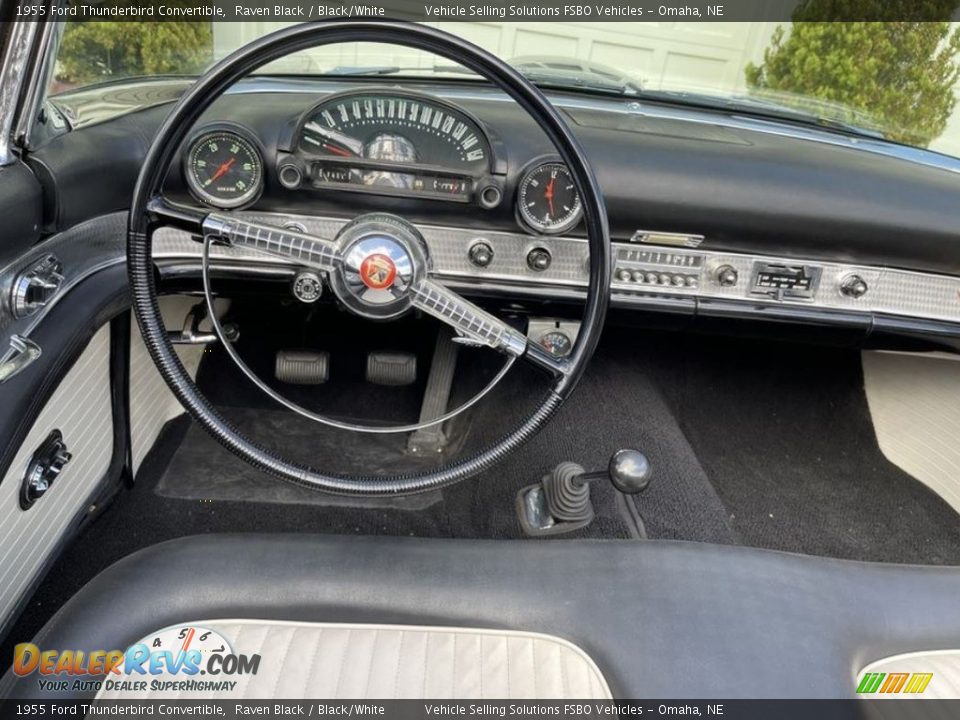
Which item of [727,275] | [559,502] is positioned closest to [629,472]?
[559,502]

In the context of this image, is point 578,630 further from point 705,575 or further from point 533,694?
point 705,575

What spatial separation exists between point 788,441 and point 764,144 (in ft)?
3.40

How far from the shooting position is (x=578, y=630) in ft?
3.26

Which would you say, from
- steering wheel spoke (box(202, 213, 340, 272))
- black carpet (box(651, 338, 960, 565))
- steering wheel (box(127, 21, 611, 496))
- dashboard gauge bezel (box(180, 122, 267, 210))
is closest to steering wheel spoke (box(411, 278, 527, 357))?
steering wheel (box(127, 21, 611, 496))

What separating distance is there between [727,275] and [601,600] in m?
1.03

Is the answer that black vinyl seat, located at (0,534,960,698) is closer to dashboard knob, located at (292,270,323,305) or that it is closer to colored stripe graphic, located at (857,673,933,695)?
colored stripe graphic, located at (857,673,933,695)

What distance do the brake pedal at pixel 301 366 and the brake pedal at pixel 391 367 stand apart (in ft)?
0.47

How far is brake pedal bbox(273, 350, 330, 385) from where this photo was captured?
215 cm

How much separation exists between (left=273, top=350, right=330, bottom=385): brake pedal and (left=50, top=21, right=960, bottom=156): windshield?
2.60ft

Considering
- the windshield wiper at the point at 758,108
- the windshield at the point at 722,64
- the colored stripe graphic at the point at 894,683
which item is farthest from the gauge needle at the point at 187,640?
the windshield wiper at the point at 758,108

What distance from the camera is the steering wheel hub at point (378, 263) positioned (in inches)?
45.2

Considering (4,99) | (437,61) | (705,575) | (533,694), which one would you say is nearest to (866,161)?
(437,61)

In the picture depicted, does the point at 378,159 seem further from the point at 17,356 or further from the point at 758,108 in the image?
the point at 758,108

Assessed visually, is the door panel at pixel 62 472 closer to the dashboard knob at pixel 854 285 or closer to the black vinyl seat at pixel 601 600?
the black vinyl seat at pixel 601 600
